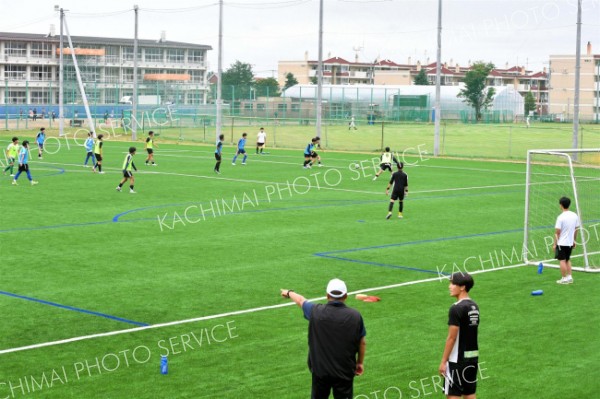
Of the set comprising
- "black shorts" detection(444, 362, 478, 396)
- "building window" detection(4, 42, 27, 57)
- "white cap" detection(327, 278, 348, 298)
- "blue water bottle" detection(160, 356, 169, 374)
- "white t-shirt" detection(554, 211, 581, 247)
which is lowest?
"blue water bottle" detection(160, 356, 169, 374)

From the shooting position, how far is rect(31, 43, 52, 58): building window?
435 ft

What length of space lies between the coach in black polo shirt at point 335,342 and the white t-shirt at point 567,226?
11.2m

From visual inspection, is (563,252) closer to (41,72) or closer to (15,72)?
(15,72)

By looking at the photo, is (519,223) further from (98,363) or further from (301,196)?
(98,363)

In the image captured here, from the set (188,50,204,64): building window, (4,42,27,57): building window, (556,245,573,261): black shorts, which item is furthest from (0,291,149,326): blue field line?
(188,50,204,64): building window

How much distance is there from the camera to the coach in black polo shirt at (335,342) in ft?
31.0

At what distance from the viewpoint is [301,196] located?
36.7m

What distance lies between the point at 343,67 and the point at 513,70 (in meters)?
36.2

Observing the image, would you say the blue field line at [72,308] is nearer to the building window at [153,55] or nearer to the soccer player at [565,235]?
the soccer player at [565,235]

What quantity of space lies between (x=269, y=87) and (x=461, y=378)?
133m

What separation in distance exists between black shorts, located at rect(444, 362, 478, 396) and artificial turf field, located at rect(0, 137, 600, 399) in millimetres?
1872

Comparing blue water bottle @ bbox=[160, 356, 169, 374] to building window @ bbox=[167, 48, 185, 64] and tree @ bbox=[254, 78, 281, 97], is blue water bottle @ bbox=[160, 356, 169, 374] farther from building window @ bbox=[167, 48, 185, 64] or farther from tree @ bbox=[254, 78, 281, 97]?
building window @ bbox=[167, 48, 185, 64]

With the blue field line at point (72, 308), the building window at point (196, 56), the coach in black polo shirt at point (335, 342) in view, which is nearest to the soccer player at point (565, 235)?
the blue field line at point (72, 308)

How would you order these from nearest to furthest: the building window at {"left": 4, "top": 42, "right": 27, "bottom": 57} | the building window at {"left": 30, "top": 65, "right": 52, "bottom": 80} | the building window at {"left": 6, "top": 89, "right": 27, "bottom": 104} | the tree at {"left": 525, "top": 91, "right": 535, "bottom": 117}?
1. the building window at {"left": 6, "top": 89, "right": 27, "bottom": 104}
2. the building window at {"left": 4, "top": 42, "right": 27, "bottom": 57}
3. the building window at {"left": 30, "top": 65, "right": 52, "bottom": 80}
4. the tree at {"left": 525, "top": 91, "right": 535, "bottom": 117}
